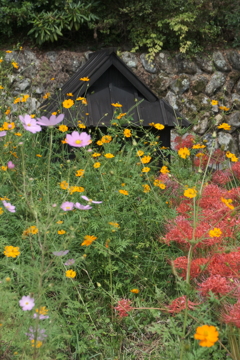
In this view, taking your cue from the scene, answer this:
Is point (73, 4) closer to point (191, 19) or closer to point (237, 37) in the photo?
point (191, 19)

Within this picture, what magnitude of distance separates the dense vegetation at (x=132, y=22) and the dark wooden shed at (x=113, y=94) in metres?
3.94

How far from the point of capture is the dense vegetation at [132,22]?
27.1ft

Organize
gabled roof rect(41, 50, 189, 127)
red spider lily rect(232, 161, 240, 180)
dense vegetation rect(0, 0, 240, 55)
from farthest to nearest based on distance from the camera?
dense vegetation rect(0, 0, 240, 55) → gabled roof rect(41, 50, 189, 127) → red spider lily rect(232, 161, 240, 180)

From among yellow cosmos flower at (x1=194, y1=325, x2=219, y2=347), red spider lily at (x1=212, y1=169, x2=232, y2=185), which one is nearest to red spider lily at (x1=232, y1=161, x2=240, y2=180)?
red spider lily at (x1=212, y1=169, x2=232, y2=185)

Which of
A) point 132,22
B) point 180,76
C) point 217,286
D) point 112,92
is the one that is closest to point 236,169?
point 217,286

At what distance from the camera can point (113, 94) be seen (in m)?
4.57

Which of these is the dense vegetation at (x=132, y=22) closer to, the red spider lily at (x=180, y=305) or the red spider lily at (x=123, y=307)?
the red spider lily at (x=123, y=307)

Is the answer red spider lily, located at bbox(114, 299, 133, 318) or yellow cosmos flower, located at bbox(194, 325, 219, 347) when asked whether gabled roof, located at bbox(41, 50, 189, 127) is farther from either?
yellow cosmos flower, located at bbox(194, 325, 219, 347)

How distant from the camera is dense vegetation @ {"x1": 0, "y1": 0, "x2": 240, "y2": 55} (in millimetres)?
8258

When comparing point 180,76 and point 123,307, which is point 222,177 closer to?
point 123,307

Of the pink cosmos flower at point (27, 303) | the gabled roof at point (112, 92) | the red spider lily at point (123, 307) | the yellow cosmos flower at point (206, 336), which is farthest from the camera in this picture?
the gabled roof at point (112, 92)

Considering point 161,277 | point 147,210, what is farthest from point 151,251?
point 147,210

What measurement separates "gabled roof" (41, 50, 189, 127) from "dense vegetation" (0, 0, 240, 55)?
3.94 m

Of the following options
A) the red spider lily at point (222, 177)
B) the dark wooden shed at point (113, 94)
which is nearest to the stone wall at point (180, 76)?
the dark wooden shed at point (113, 94)
